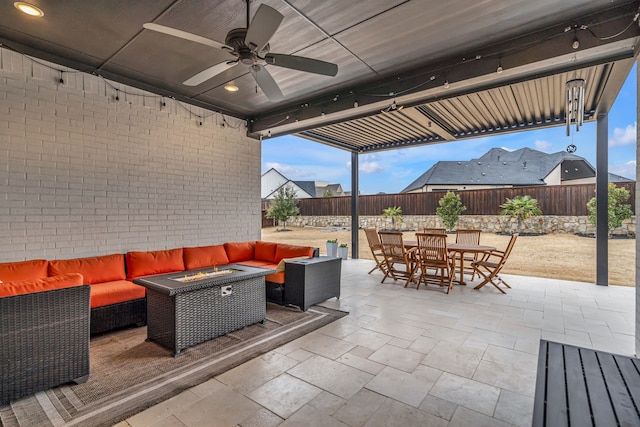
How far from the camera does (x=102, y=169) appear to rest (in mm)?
3891

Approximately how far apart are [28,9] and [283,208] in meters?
8.45

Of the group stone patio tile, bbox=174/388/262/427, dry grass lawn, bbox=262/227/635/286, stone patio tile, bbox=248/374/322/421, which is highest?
dry grass lawn, bbox=262/227/635/286

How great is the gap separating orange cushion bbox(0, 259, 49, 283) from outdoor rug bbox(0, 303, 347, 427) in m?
0.89

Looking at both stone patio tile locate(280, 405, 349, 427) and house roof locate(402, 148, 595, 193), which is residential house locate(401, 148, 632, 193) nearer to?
house roof locate(402, 148, 595, 193)

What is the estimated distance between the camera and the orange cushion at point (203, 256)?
4.41 meters

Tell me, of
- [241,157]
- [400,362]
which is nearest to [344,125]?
[241,157]

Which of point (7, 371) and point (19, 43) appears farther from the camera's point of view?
point (19, 43)

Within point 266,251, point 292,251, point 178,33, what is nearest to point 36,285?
point 178,33

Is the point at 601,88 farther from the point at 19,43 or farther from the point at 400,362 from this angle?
the point at 19,43

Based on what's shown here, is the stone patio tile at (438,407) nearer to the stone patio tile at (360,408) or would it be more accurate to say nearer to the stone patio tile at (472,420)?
the stone patio tile at (472,420)

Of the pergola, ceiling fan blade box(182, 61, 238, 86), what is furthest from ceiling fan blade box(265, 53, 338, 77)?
the pergola

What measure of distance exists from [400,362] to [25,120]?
456 centimetres

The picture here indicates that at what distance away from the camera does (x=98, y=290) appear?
3127 mm

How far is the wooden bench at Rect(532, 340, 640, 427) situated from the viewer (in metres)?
1.12
